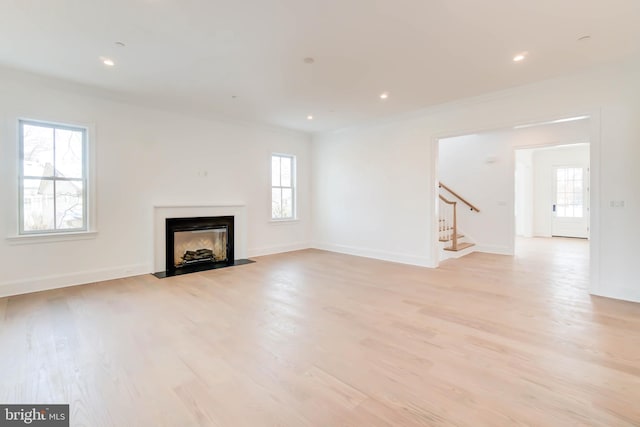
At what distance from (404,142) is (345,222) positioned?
222 centimetres

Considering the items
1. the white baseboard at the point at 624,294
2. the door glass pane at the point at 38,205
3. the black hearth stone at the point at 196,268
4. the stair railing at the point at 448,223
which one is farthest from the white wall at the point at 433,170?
the door glass pane at the point at 38,205

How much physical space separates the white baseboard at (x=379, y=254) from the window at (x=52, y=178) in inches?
187

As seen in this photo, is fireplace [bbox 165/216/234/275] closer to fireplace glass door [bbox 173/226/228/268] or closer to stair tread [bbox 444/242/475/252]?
fireplace glass door [bbox 173/226/228/268]

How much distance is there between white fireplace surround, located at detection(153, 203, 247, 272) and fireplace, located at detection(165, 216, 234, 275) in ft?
0.26

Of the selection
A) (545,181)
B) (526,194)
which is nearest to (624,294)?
(526,194)

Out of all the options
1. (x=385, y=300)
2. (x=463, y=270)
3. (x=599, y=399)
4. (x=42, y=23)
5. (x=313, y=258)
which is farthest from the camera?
(x=313, y=258)

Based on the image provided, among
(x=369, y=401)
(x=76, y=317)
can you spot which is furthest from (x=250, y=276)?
(x=369, y=401)

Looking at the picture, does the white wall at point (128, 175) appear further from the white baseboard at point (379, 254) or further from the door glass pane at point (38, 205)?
the white baseboard at point (379, 254)

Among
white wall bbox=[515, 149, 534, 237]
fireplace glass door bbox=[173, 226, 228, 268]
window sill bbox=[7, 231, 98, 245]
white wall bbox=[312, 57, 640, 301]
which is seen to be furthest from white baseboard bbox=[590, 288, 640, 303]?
window sill bbox=[7, 231, 98, 245]

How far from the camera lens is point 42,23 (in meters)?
2.74

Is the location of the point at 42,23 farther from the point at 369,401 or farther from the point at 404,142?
the point at 404,142

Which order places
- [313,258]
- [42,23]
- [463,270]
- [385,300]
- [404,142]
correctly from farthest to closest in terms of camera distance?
[313,258] < [404,142] < [463,270] < [385,300] < [42,23]

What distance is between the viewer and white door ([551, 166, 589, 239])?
29.8 feet

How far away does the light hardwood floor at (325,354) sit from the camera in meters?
1.76
